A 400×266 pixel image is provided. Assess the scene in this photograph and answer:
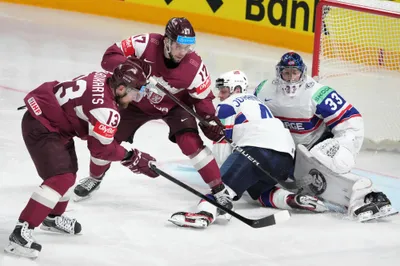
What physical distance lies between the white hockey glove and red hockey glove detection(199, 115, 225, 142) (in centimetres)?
57

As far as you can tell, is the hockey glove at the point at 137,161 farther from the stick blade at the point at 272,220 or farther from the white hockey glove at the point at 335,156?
the white hockey glove at the point at 335,156

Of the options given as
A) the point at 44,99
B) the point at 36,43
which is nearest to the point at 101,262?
the point at 44,99

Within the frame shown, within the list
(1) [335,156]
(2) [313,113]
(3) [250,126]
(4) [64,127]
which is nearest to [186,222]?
(3) [250,126]

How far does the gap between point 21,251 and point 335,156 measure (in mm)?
1928

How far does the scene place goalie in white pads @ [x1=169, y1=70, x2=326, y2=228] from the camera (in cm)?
530

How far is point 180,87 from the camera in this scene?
5340 millimetres

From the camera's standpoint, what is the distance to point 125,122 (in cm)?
558

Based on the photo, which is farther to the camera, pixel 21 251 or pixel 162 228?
pixel 162 228

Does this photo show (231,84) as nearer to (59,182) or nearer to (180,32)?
(180,32)

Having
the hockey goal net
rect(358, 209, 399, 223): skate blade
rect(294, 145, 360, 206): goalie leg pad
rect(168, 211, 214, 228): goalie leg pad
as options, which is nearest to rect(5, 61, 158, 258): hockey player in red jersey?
rect(168, 211, 214, 228): goalie leg pad

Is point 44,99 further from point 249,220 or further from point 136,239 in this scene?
point 249,220

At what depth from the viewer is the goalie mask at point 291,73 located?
550 centimetres

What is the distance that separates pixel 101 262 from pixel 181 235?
22.1 inches

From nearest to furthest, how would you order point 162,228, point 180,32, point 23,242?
point 23,242 < point 162,228 < point 180,32
